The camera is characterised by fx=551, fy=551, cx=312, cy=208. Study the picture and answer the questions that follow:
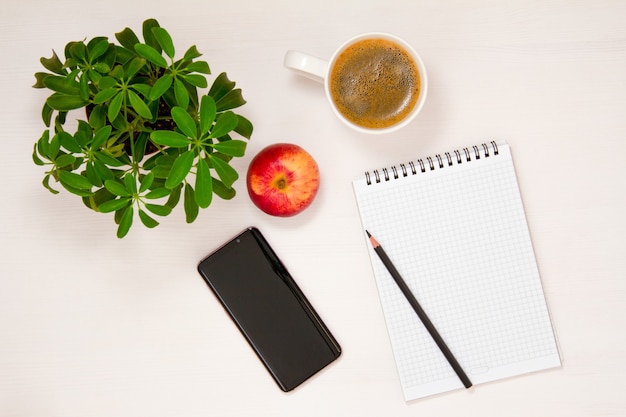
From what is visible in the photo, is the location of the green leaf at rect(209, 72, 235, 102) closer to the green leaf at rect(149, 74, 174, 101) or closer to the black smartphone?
the green leaf at rect(149, 74, 174, 101)

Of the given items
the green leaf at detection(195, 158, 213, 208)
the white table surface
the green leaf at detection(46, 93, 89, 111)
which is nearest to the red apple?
the white table surface

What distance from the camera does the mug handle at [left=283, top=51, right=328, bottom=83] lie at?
79 centimetres

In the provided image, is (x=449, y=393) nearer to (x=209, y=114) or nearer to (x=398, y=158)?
(x=398, y=158)

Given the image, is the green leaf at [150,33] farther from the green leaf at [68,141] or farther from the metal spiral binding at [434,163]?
the metal spiral binding at [434,163]

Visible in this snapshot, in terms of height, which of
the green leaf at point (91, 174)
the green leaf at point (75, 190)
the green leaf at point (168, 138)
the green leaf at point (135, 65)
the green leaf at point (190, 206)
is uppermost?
the green leaf at point (135, 65)

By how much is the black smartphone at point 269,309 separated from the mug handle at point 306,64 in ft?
0.86

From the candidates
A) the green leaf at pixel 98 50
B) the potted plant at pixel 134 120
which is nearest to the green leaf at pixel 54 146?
the potted plant at pixel 134 120

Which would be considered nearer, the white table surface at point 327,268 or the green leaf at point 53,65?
the green leaf at point 53,65

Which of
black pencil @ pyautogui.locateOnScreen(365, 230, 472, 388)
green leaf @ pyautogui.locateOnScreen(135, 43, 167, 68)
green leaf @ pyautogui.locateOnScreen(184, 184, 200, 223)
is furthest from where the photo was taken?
black pencil @ pyautogui.locateOnScreen(365, 230, 472, 388)

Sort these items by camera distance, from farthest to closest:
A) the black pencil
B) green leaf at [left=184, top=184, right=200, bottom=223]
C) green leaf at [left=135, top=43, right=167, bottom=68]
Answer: the black pencil < green leaf at [left=184, top=184, right=200, bottom=223] < green leaf at [left=135, top=43, right=167, bottom=68]

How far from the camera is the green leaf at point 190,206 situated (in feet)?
2.45

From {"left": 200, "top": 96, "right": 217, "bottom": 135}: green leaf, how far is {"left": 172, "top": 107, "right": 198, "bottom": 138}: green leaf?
0.05ft

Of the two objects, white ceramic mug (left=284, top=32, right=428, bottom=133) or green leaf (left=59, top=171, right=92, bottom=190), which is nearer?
green leaf (left=59, top=171, right=92, bottom=190)

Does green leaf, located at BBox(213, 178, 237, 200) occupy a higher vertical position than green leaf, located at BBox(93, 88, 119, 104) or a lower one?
lower
